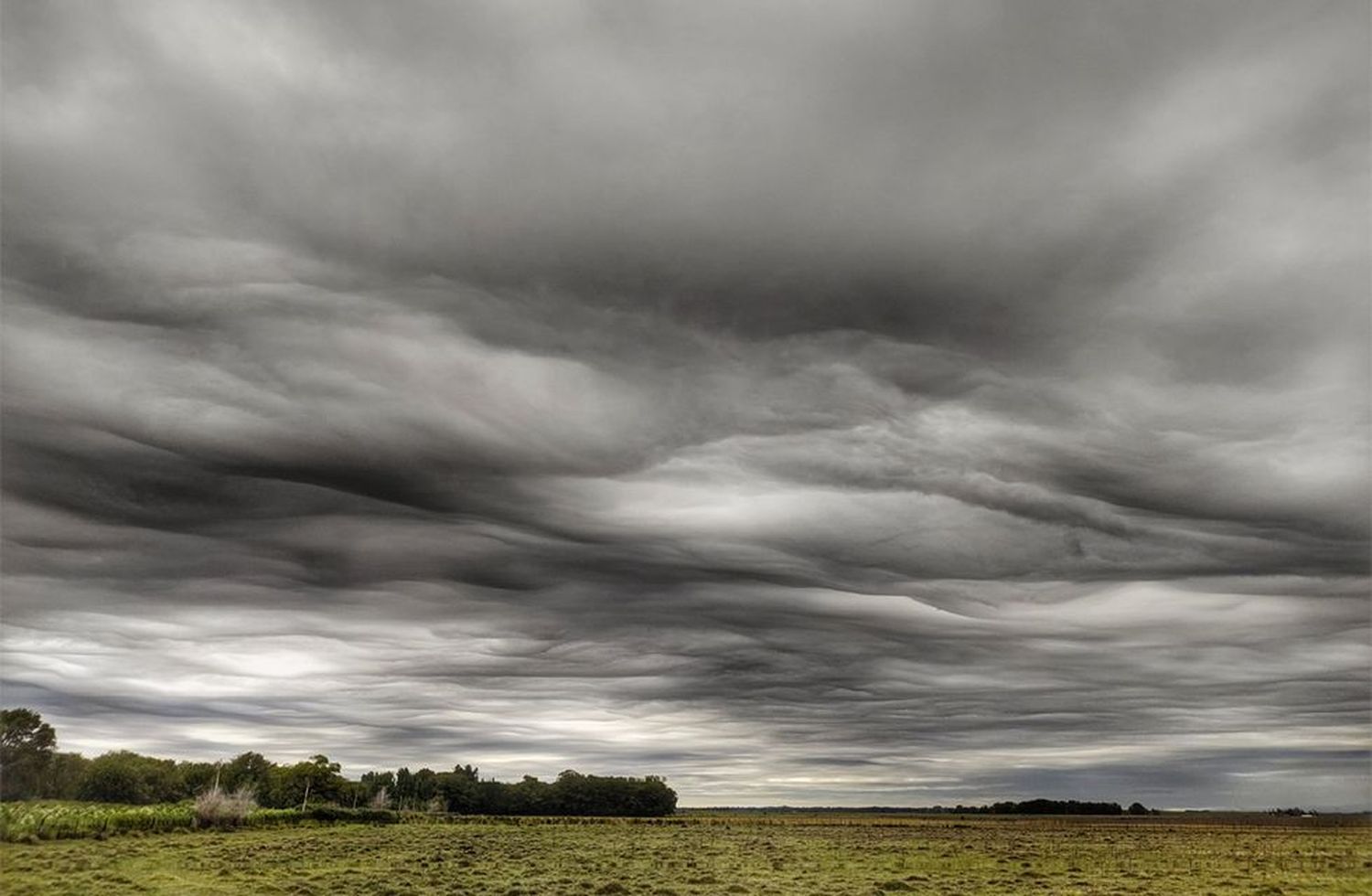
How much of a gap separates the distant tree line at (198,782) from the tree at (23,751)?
0.23ft

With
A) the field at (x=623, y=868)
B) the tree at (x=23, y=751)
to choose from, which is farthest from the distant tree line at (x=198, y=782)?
the field at (x=623, y=868)

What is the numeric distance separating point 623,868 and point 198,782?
90.4m

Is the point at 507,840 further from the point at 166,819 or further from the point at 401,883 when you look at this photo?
the point at 401,883

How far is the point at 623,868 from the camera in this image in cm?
5128

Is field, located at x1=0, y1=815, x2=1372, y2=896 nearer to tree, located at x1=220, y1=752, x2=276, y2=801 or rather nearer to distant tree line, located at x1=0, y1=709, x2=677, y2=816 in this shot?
distant tree line, located at x1=0, y1=709, x2=677, y2=816

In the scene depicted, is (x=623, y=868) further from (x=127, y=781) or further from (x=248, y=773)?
(x=248, y=773)

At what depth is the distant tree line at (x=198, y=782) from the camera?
237ft

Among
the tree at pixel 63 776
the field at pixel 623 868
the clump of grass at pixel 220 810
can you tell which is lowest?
the field at pixel 623 868

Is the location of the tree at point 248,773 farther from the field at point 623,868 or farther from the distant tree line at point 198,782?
the field at point 623,868

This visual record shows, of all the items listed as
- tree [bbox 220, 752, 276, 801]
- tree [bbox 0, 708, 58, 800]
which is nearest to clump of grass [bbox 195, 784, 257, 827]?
tree [bbox 0, 708, 58, 800]

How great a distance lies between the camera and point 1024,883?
46.1 meters

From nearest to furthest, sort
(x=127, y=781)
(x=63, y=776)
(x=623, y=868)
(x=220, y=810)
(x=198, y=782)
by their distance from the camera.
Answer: (x=623, y=868) → (x=220, y=810) → (x=63, y=776) → (x=127, y=781) → (x=198, y=782)

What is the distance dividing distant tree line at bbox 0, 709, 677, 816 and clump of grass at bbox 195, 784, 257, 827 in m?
6.31

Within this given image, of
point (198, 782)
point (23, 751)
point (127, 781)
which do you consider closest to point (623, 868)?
point (23, 751)
